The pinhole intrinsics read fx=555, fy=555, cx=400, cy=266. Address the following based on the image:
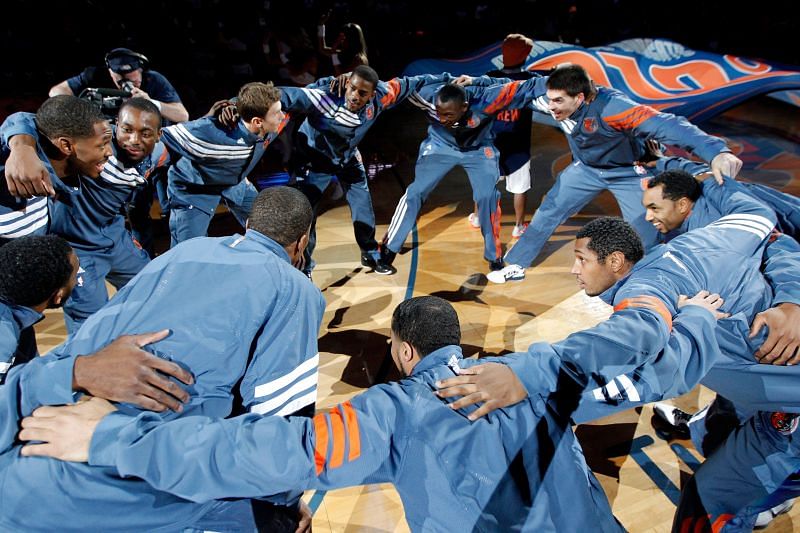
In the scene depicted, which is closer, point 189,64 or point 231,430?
point 231,430

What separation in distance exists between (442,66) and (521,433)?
793 centimetres

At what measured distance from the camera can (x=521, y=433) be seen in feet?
5.08

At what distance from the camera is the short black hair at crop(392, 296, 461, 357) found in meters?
1.86

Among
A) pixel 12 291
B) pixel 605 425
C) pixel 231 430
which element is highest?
pixel 12 291

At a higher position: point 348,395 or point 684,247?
point 684,247

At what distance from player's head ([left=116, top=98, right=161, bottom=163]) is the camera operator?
140cm

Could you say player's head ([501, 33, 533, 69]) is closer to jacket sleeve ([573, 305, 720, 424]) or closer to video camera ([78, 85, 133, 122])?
video camera ([78, 85, 133, 122])

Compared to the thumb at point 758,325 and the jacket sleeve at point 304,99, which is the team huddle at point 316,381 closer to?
the thumb at point 758,325

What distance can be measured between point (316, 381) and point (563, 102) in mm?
3188

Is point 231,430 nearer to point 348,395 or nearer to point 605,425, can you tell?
point 348,395

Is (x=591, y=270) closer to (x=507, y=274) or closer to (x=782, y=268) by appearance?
(x=782, y=268)

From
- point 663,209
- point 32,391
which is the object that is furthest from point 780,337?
point 32,391

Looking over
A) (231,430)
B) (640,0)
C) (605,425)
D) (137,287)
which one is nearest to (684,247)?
(605,425)

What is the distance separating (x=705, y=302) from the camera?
1.97m
